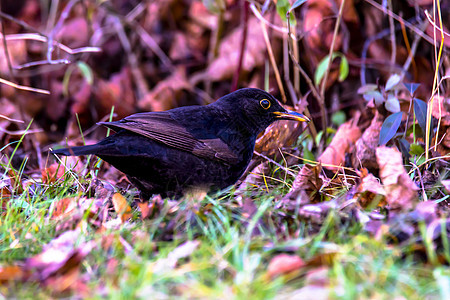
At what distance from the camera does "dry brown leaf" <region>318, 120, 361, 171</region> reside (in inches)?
164

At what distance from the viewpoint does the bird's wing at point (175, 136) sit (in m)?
3.44

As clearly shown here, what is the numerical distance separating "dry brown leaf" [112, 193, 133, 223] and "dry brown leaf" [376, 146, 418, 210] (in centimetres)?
141

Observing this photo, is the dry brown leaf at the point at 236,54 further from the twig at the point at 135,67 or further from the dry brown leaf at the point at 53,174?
the dry brown leaf at the point at 53,174

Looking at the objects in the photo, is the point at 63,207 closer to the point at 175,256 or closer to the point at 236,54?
the point at 175,256

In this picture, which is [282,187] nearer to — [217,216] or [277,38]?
[217,216]

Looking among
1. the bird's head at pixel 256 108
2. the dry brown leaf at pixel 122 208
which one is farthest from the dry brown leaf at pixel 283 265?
the bird's head at pixel 256 108

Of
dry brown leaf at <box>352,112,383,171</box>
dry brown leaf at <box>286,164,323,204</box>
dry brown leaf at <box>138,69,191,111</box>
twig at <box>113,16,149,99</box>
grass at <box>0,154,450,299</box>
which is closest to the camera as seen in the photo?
grass at <box>0,154,450,299</box>

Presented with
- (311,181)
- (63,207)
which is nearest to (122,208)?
(63,207)

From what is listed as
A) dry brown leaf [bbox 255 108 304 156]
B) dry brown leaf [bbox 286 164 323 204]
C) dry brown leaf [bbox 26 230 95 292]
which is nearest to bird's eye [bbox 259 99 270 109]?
dry brown leaf [bbox 255 108 304 156]

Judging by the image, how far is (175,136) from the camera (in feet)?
11.5

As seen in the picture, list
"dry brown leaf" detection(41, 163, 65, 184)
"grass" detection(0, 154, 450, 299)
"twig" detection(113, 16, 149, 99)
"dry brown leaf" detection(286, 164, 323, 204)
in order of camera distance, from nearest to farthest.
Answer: "grass" detection(0, 154, 450, 299) → "dry brown leaf" detection(286, 164, 323, 204) → "dry brown leaf" detection(41, 163, 65, 184) → "twig" detection(113, 16, 149, 99)

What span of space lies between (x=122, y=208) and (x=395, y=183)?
153cm

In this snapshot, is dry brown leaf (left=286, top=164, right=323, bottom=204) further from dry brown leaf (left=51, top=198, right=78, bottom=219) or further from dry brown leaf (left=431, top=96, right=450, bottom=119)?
dry brown leaf (left=51, top=198, right=78, bottom=219)

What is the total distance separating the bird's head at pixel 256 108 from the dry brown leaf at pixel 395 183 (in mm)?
1136
